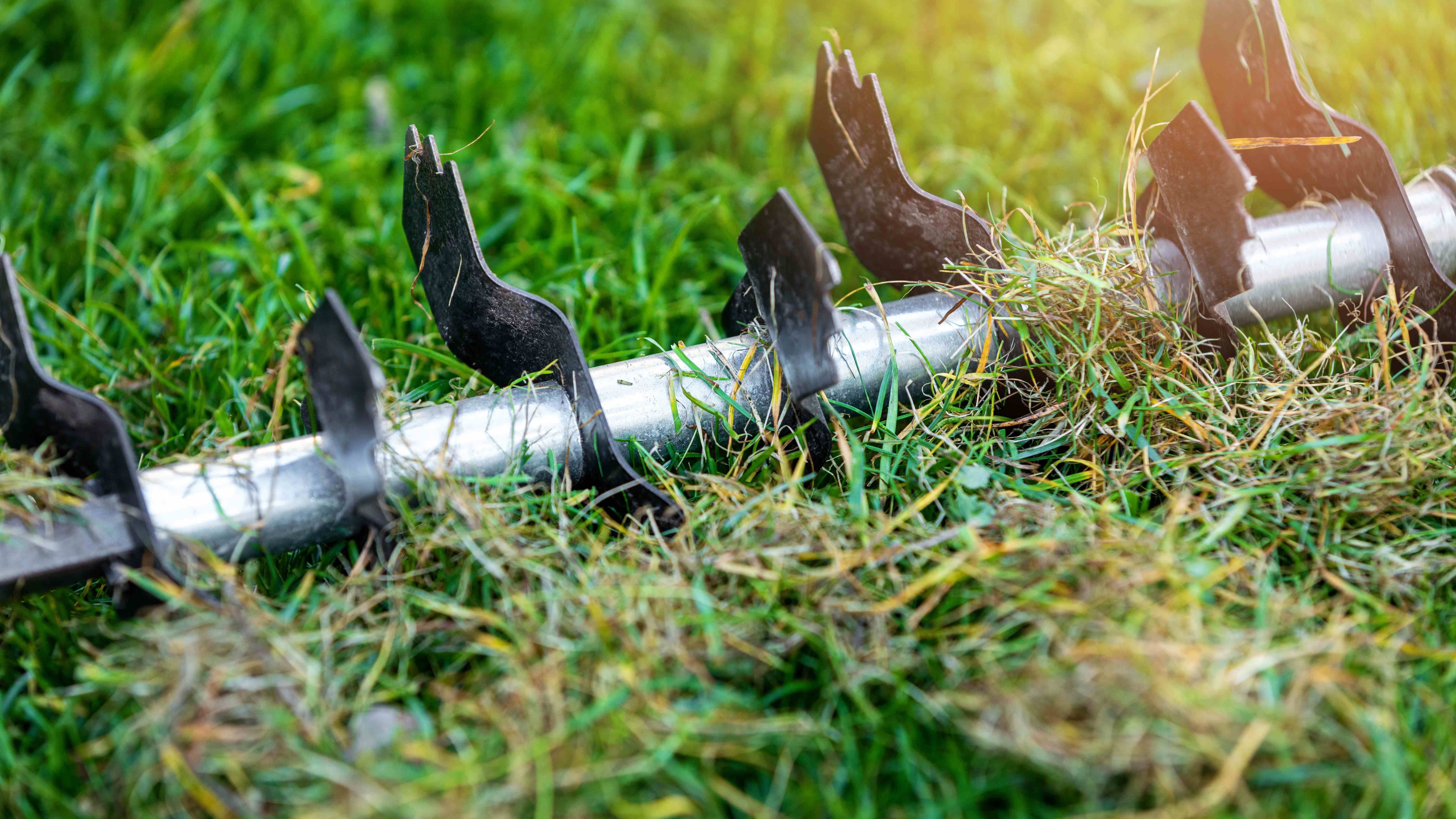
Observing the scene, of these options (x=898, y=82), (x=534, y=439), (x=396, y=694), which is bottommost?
(x=396, y=694)

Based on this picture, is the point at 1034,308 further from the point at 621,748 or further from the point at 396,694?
the point at 396,694

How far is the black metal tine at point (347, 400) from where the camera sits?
4.33ft

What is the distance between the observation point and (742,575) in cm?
147

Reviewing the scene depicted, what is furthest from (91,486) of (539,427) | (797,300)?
(797,300)

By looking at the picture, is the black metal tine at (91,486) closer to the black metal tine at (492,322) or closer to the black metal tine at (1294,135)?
the black metal tine at (492,322)

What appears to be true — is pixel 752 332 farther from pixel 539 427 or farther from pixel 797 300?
pixel 539 427

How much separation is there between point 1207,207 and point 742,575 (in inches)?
37.7

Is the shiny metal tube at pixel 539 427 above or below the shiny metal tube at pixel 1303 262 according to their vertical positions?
below

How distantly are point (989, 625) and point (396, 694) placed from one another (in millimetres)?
766

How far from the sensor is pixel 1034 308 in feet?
5.82

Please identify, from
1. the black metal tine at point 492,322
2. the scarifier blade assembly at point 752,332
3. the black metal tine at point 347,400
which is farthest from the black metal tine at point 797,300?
the black metal tine at point 347,400

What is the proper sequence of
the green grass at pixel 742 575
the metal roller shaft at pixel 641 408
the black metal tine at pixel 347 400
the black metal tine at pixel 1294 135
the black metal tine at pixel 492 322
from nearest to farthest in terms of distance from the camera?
1. the green grass at pixel 742 575
2. the black metal tine at pixel 347 400
3. the metal roller shaft at pixel 641 408
4. the black metal tine at pixel 492 322
5. the black metal tine at pixel 1294 135

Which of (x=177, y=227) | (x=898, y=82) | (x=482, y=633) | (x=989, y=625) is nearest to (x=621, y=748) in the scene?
(x=482, y=633)

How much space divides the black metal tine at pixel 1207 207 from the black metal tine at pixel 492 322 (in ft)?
3.19
